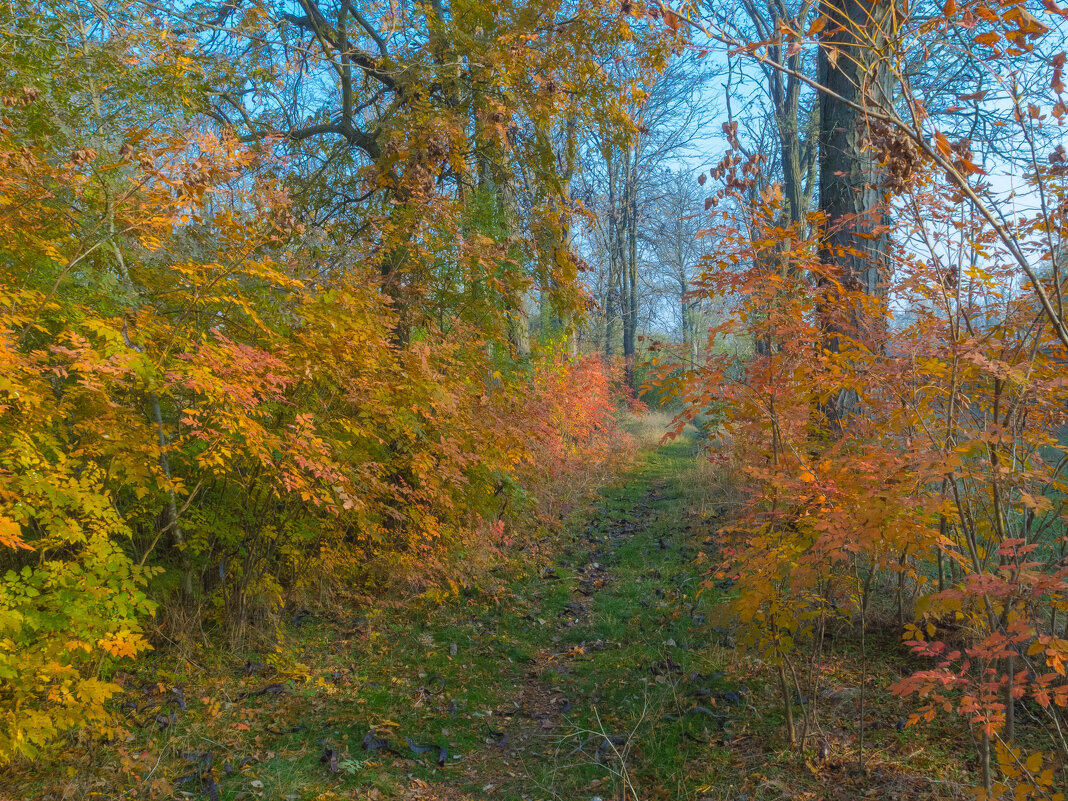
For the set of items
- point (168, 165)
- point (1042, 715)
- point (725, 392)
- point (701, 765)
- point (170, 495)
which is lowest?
point (701, 765)

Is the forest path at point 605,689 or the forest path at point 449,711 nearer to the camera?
the forest path at point 449,711

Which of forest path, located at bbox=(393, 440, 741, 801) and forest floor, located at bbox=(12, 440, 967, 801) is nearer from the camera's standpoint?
forest floor, located at bbox=(12, 440, 967, 801)

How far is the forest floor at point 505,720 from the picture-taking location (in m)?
3.02

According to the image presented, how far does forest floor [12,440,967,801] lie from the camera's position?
→ 9.89ft

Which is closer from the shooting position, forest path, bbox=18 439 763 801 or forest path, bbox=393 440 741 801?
forest path, bbox=18 439 763 801

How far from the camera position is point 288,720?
12.2 ft

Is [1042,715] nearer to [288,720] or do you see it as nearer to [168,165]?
[288,720]

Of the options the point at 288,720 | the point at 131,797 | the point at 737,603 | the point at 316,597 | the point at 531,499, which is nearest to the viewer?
the point at 131,797

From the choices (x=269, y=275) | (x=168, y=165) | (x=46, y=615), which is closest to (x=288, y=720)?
(x=46, y=615)

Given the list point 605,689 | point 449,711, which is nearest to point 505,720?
point 449,711

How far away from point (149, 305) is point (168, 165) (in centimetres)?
90

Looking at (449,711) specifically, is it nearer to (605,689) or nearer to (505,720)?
(505,720)

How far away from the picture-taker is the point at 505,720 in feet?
13.1

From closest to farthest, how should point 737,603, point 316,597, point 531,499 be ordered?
point 737,603
point 316,597
point 531,499
